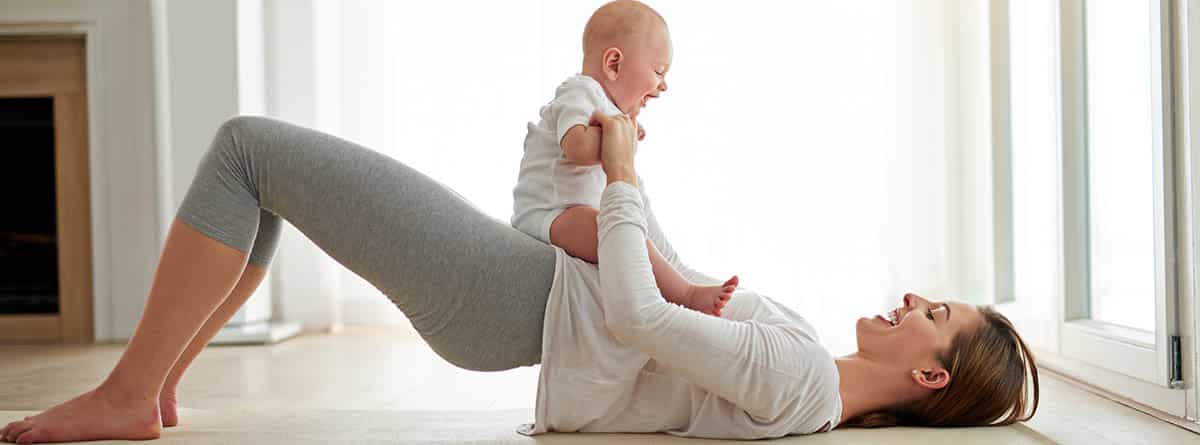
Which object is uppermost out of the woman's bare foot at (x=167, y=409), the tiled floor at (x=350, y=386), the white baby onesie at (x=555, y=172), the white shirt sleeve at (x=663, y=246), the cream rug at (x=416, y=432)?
the white baby onesie at (x=555, y=172)

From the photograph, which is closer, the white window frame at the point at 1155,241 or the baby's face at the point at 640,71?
the baby's face at the point at 640,71

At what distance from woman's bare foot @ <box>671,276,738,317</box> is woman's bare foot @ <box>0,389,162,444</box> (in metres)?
0.86

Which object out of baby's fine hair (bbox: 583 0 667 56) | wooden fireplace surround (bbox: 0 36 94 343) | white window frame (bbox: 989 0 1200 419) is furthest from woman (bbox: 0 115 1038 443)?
wooden fireplace surround (bbox: 0 36 94 343)

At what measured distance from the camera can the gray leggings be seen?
5.77ft

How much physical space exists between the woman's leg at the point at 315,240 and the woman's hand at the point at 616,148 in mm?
177

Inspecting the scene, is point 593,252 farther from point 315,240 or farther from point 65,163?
point 65,163

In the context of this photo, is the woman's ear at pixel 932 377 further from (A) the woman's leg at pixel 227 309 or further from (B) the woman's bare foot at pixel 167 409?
(B) the woman's bare foot at pixel 167 409

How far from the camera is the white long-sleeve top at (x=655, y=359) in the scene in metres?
1.67

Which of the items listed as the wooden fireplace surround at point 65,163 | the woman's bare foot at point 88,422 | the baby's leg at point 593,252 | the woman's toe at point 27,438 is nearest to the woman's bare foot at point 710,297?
the baby's leg at point 593,252

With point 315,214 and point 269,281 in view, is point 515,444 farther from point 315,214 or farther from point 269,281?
point 269,281

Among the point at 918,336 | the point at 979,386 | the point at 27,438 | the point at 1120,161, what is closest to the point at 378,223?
the point at 27,438

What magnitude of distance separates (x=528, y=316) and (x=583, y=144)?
285mm

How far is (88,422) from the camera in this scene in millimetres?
1752

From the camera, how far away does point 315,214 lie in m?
1.77
